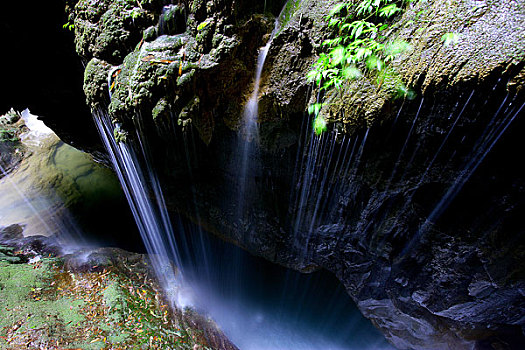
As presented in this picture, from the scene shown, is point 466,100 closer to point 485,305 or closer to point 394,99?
point 394,99

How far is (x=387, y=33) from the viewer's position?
7.85ft

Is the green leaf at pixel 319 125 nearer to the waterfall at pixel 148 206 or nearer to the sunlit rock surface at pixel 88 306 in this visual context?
the waterfall at pixel 148 206

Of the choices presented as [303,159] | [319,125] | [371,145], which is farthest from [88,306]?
[371,145]

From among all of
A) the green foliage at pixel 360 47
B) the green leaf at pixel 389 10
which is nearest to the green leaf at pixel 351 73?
the green foliage at pixel 360 47

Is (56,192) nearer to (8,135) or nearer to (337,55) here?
(8,135)

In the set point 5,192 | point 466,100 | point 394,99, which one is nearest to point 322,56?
A: point 394,99

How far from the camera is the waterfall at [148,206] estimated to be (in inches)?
191

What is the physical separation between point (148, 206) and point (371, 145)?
247 inches

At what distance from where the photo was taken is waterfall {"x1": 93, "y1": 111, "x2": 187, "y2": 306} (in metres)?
4.86

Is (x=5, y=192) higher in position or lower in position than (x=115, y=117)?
lower

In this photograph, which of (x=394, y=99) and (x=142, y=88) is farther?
(x=142, y=88)

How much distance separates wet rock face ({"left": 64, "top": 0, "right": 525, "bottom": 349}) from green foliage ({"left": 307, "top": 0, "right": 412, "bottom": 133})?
0.13 meters

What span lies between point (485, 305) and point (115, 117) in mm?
7196

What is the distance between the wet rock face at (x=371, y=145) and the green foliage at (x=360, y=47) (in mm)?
131
